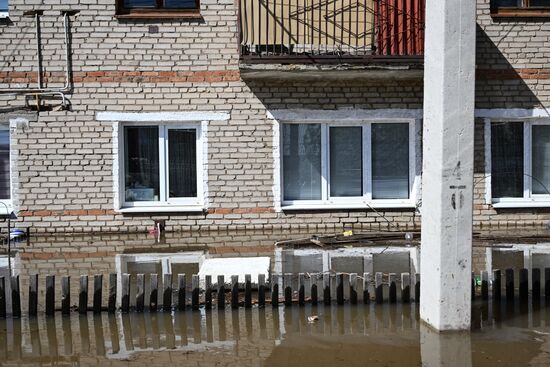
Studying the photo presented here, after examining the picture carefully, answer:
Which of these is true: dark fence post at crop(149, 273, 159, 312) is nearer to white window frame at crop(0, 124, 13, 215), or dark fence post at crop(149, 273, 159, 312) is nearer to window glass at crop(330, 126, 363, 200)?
white window frame at crop(0, 124, 13, 215)

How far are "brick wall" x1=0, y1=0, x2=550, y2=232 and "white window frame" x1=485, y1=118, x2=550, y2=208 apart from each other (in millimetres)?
1434

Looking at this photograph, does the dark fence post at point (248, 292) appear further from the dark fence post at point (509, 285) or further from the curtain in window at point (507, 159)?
the curtain in window at point (507, 159)

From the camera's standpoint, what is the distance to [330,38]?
12023 mm

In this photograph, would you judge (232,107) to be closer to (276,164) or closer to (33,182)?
(276,164)

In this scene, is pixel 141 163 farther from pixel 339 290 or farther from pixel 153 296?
pixel 339 290

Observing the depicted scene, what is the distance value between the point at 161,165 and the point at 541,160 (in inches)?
264

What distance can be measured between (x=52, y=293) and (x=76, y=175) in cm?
541

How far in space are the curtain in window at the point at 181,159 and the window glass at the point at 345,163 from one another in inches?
93.9

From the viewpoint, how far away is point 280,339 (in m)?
6.45

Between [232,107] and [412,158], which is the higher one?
[232,107]

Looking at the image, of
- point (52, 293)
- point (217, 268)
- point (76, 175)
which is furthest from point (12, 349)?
point (76, 175)

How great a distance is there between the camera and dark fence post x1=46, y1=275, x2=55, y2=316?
23.0 ft

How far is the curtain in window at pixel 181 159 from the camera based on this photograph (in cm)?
1254

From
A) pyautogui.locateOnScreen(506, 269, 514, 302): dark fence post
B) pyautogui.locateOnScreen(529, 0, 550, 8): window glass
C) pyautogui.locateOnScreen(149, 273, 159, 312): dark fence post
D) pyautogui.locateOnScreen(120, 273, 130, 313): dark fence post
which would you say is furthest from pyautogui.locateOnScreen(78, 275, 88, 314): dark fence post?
pyautogui.locateOnScreen(529, 0, 550, 8): window glass
